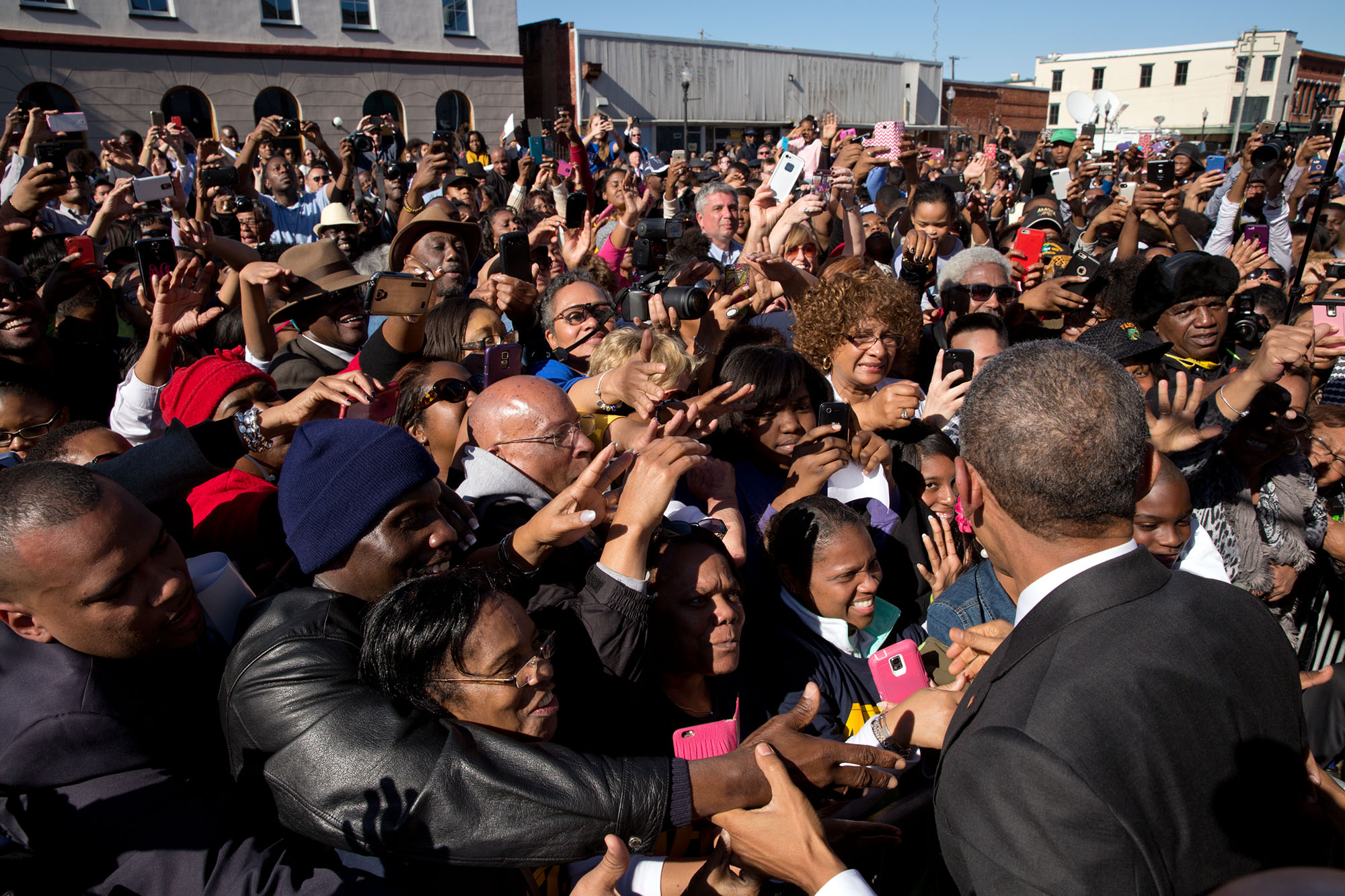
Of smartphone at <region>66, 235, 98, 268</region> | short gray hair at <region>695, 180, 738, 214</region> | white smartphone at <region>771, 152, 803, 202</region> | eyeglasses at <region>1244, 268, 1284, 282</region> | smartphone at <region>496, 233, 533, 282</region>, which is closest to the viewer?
smartphone at <region>496, 233, 533, 282</region>

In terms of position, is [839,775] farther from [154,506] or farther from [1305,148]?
[1305,148]

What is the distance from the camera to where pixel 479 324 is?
392 cm

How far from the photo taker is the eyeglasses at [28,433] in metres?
2.99

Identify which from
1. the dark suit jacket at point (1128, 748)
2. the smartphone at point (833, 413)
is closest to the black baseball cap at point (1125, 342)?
the smartphone at point (833, 413)

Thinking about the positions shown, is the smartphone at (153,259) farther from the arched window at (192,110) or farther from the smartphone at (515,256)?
the arched window at (192,110)

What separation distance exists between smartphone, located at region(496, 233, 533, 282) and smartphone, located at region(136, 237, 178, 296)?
1539 millimetres

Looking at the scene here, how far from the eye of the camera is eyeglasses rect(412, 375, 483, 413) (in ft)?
9.92

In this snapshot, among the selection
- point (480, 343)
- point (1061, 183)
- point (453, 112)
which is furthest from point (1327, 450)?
point (453, 112)

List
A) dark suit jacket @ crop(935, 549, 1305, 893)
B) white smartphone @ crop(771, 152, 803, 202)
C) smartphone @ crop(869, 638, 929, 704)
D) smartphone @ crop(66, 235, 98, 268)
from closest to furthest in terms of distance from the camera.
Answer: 1. dark suit jacket @ crop(935, 549, 1305, 893)
2. smartphone @ crop(869, 638, 929, 704)
3. smartphone @ crop(66, 235, 98, 268)
4. white smartphone @ crop(771, 152, 803, 202)

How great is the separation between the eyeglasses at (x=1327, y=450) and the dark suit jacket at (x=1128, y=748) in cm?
306

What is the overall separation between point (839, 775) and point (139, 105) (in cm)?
2341

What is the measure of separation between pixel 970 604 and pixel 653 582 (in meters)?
1.20

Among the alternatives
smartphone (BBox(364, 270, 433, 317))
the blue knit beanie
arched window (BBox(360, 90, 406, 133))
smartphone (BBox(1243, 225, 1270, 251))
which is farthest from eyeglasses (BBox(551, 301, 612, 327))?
arched window (BBox(360, 90, 406, 133))

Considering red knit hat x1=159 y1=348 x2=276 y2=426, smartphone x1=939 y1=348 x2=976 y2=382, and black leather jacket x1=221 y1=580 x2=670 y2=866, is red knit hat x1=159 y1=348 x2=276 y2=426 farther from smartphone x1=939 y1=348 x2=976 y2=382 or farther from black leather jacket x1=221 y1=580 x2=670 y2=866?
smartphone x1=939 y1=348 x2=976 y2=382
